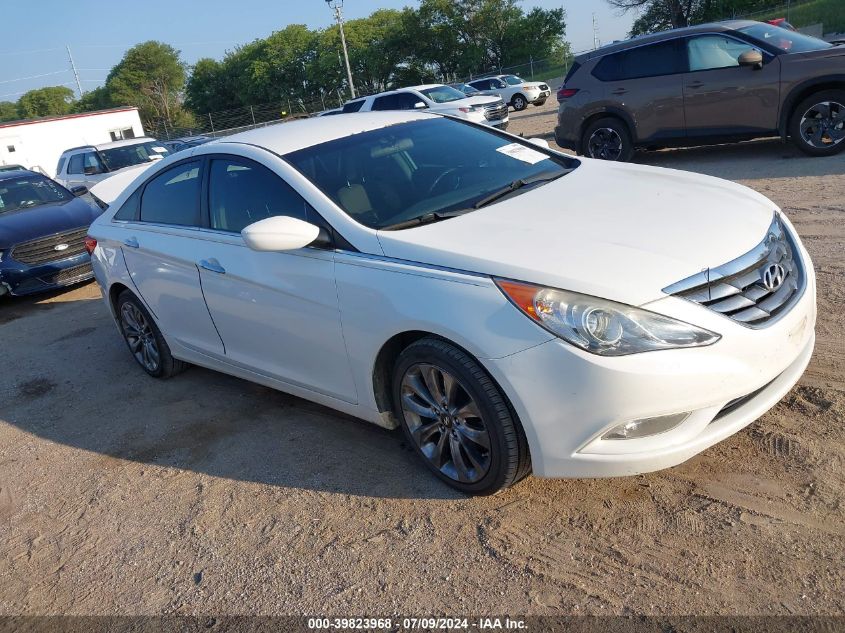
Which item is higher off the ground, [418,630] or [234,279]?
[234,279]

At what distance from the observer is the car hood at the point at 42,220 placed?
8703 millimetres

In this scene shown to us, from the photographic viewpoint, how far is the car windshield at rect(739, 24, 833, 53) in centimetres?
866

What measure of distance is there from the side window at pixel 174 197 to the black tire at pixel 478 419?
200 cm

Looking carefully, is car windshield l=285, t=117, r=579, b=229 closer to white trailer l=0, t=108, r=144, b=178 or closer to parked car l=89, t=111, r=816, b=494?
parked car l=89, t=111, r=816, b=494

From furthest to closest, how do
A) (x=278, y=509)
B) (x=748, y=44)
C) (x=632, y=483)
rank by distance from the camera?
(x=748, y=44) < (x=278, y=509) < (x=632, y=483)

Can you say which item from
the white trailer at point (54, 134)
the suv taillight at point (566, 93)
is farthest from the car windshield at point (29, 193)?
the white trailer at point (54, 134)

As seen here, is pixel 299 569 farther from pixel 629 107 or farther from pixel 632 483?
pixel 629 107

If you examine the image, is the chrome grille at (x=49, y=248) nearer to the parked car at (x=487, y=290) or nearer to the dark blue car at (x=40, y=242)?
the dark blue car at (x=40, y=242)

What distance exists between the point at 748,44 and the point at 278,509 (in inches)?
331

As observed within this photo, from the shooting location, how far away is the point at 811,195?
722 centimetres

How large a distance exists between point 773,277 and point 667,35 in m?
7.82

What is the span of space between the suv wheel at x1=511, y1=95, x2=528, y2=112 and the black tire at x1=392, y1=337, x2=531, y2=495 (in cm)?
2760

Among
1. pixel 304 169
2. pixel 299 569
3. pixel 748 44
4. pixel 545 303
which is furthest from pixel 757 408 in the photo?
pixel 748 44

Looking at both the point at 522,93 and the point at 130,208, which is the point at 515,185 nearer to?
the point at 130,208
